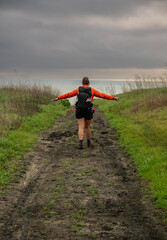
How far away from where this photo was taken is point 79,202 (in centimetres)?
511

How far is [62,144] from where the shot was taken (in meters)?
10.5

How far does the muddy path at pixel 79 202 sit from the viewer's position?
4031 millimetres

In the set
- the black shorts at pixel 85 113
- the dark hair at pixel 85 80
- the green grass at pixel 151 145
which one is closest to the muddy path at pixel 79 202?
the green grass at pixel 151 145

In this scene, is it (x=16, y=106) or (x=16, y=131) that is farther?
(x=16, y=106)

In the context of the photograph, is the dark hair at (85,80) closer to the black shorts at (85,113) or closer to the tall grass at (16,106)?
the black shorts at (85,113)

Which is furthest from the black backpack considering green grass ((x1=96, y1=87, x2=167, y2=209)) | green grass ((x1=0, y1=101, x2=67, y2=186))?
green grass ((x1=0, y1=101, x2=67, y2=186))

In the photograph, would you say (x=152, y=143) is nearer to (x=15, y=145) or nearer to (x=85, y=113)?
(x=85, y=113)

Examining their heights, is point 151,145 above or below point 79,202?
above

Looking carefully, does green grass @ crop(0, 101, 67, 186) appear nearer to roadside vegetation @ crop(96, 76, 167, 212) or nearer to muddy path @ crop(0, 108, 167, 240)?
muddy path @ crop(0, 108, 167, 240)

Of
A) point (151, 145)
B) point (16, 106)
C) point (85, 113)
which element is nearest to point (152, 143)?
point (151, 145)

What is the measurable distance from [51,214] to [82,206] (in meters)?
0.59

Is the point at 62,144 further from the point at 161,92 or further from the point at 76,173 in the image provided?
the point at 161,92

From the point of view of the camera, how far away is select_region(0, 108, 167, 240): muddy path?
403 cm

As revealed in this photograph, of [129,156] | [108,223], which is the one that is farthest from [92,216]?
[129,156]
